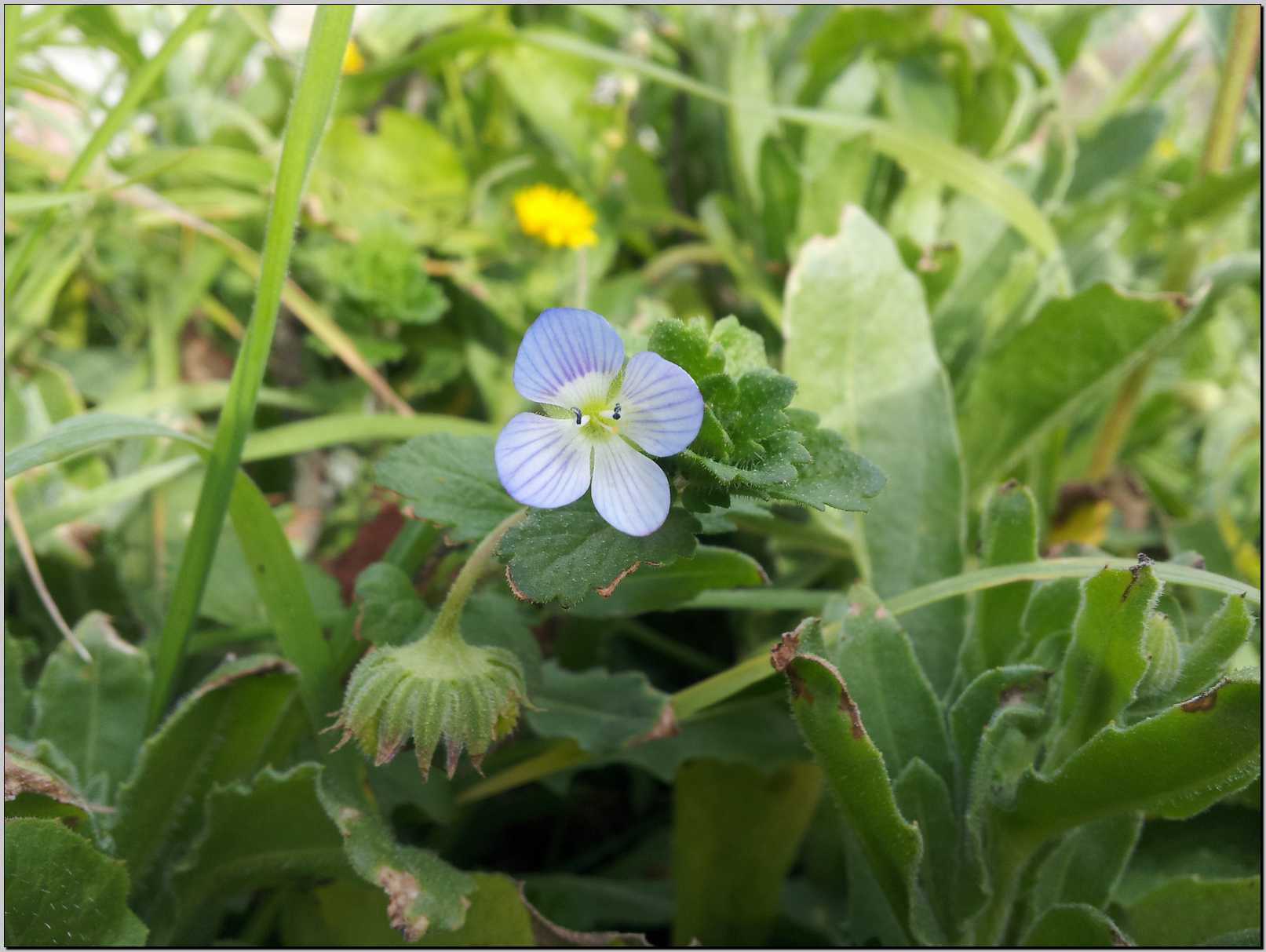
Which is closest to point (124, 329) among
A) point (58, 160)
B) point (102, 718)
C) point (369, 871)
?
point (58, 160)

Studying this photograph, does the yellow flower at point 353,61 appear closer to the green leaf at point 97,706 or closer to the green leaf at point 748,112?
the green leaf at point 748,112

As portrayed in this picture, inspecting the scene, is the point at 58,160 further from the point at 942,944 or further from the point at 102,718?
the point at 942,944

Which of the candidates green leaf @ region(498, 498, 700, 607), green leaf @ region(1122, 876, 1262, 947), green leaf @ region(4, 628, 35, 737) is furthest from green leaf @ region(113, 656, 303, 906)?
green leaf @ region(1122, 876, 1262, 947)

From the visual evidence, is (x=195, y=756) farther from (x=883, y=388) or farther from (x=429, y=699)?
(x=883, y=388)

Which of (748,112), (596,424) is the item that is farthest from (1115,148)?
(596,424)

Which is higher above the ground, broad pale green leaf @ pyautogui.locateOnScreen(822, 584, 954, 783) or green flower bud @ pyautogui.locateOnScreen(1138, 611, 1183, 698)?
green flower bud @ pyautogui.locateOnScreen(1138, 611, 1183, 698)

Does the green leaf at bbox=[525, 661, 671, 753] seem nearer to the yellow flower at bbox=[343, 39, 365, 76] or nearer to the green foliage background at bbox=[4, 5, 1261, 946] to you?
the green foliage background at bbox=[4, 5, 1261, 946]
